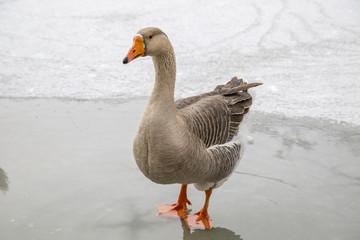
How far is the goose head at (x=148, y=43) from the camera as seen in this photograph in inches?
113

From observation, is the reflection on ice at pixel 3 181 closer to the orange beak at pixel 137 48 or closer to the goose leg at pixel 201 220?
the goose leg at pixel 201 220

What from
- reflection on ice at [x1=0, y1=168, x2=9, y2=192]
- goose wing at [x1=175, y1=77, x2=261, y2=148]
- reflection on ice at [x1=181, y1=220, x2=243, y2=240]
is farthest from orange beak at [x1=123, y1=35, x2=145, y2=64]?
reflection on ice at [x1=0, y1=168, x2=9, y2=192]

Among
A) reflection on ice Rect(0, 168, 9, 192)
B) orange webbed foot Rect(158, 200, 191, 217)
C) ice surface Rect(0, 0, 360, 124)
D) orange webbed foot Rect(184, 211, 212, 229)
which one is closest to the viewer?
orange webbed foot Rect(184, 211, 212, 229)

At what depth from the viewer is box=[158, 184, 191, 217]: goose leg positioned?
3.66m

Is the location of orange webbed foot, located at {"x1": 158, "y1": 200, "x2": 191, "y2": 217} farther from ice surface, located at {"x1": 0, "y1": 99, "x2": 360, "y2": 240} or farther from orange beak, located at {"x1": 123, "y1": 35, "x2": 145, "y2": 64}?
orange beak, located at {"x1": 123, "y1": 35, "x2": 145, "y2": 64}

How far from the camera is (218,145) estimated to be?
11.6ft

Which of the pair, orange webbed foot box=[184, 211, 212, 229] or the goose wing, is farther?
orange webbed foot box=[184, 211, 212, 229]

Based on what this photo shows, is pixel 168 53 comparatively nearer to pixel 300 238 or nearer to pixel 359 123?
pixel 300 238

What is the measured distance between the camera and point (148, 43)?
9.61ft

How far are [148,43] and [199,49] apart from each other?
4625 mm

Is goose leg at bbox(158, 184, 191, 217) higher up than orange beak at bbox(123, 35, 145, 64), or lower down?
lower down

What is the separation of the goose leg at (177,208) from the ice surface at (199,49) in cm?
229

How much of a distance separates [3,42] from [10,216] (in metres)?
4.95

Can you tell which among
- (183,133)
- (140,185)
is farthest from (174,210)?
(183,133)
